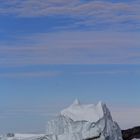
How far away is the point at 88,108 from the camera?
56.9ft

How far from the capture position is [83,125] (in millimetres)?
16781

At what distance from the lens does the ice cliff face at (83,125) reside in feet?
55.0

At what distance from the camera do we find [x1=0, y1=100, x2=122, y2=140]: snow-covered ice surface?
55.0 ft

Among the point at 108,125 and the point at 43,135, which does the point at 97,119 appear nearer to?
the point at 108,125

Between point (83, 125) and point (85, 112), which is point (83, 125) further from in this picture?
point (85, 112)

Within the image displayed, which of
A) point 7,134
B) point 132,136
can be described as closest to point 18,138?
point 7,134

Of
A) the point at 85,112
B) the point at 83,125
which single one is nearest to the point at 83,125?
the point at 83,125

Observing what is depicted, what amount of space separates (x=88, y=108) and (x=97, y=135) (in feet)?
3.23

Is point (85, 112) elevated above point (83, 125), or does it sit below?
above

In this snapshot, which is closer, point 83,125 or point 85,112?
point 83,125

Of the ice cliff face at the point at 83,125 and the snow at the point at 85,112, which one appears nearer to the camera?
the ice cliff face at the point at 83,125

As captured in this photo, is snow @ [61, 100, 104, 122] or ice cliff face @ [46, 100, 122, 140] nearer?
ice cliff face @ [46, 100, 122, 140]

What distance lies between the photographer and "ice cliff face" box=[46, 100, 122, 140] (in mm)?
16750

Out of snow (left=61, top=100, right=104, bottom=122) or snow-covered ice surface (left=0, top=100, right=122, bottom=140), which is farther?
snow (left=61, top=100, right=104, bottom=122)
